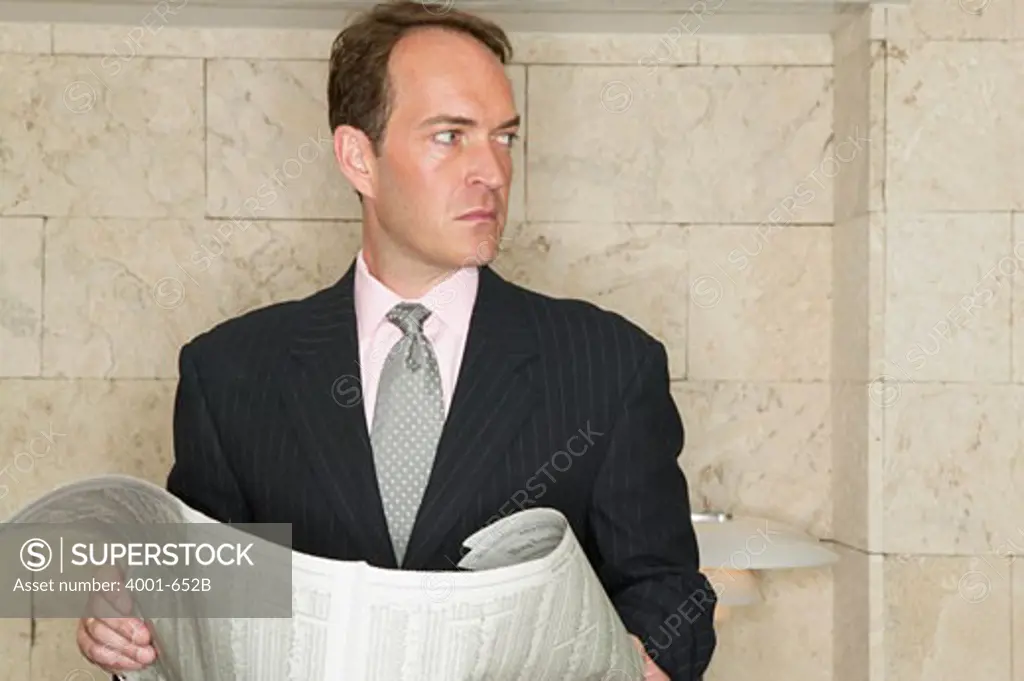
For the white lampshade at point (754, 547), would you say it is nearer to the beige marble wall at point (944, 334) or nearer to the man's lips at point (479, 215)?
the beige marble wall at point (944, 334)

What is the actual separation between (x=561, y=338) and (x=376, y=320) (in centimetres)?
27

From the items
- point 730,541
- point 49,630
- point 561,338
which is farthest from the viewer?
point 49,630

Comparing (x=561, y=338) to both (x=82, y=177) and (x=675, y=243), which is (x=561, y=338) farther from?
(x=82, y=177)

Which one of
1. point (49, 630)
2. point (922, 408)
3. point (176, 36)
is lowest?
point (49, 630)

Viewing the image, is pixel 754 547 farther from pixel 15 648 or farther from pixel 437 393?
pixel 15 648

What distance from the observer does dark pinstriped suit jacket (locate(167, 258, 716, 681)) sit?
191 centimetres

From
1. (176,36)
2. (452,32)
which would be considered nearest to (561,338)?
(452,32)

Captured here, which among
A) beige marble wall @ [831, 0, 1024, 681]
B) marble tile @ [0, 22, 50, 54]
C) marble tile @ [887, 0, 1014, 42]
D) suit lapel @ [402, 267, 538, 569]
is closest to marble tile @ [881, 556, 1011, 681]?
beige marble wall @ [831, 0, 1024, 681]

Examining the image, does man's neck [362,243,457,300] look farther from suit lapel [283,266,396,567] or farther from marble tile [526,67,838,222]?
marble tile [526,67,838,222]

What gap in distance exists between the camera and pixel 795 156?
3.56 m

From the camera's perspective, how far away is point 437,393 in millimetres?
2029

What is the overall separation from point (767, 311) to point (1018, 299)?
59cm

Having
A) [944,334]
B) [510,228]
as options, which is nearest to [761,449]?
[944,334]

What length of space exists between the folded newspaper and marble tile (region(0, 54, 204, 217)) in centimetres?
221
